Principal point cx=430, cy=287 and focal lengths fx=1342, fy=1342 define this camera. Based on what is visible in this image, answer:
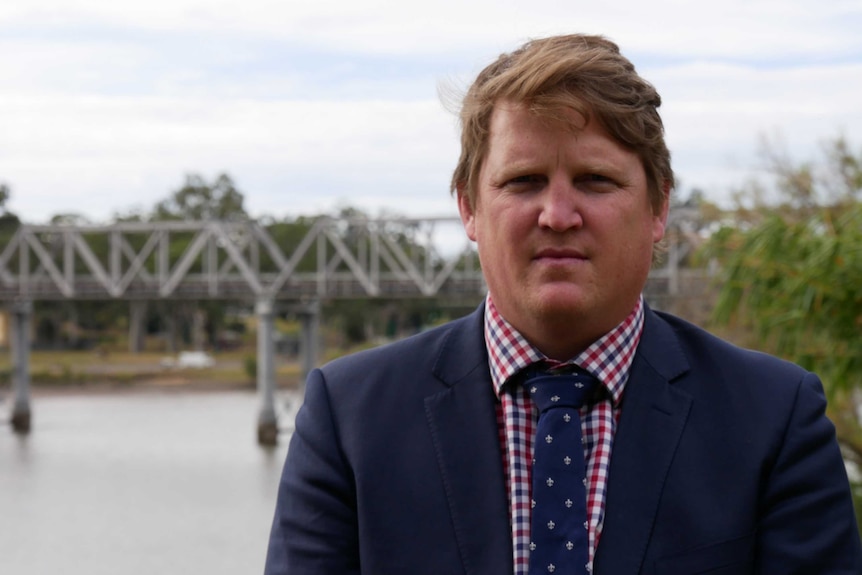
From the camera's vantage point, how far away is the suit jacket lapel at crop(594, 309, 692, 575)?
2242mm

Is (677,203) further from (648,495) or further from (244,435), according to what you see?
(648,495)

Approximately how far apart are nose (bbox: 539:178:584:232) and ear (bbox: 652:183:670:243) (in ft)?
0.77

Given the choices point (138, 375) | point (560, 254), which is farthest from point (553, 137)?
point (138, 375)

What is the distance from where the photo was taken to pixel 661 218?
7.97 ft

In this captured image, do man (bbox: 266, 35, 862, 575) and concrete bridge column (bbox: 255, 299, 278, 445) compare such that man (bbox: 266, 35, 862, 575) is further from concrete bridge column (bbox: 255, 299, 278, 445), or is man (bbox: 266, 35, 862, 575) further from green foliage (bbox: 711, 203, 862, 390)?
concrete bridge column (bbox: 255, 299, 278, 445)

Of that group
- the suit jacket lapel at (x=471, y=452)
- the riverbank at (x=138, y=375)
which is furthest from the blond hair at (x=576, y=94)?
the riverbank at (x=138, y=375)

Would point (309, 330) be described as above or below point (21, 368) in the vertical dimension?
above

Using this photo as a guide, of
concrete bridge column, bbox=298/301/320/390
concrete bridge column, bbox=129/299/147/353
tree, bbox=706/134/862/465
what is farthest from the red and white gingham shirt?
concrete bridge column, bbox=129/299/147/353

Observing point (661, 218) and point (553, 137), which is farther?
point (661, 218)

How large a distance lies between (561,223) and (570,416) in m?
0.34

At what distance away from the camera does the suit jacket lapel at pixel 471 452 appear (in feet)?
7.44

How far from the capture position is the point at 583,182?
2.24 meters

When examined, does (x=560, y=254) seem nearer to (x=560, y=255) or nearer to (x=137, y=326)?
(x=560, y=255)

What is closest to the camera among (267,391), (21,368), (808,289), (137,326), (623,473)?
(623,473)
